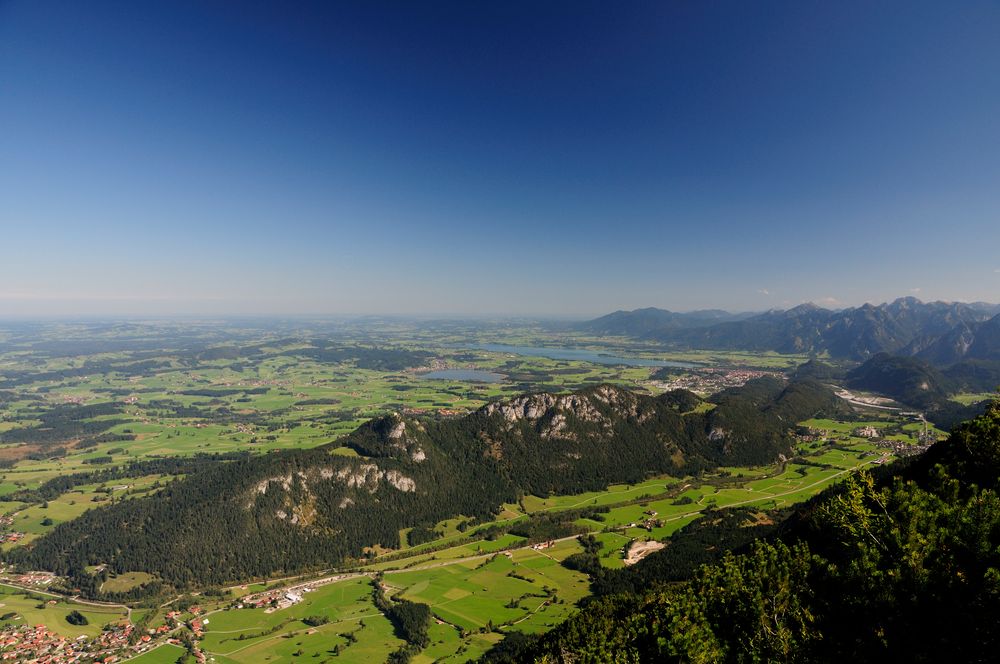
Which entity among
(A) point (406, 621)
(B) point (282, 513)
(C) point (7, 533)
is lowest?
(C) point (7, 533)

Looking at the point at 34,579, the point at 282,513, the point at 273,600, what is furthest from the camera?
the point at 282,513

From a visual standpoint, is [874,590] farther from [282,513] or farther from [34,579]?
[34,579]

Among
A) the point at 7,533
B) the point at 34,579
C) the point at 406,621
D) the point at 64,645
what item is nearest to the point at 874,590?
the point at 406,621

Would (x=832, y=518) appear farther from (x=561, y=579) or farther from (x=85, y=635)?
(x=85, y=635)

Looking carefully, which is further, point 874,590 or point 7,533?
point 7,533

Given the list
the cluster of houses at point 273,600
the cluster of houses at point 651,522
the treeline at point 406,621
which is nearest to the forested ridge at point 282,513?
the cluster of houses at point 273,600

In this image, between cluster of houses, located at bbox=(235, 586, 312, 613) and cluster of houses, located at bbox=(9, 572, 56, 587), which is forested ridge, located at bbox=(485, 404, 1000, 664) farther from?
cluster of houses, located at bbox=(9, 572, 56, 587)

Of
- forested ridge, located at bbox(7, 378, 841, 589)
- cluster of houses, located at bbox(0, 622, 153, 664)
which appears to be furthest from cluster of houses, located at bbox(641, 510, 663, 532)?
cluster of houses, located at bbox(0, 622, 153, 664)

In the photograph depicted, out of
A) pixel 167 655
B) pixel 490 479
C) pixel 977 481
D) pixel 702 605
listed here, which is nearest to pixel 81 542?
pixel 167 655

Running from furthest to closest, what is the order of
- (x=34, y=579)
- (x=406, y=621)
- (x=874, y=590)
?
(x=34, y=579) → (x=406, y=621) → (x=874, y=590)

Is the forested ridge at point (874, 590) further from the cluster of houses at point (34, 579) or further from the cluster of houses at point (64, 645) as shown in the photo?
the cluster of houses at point (34, 579)
